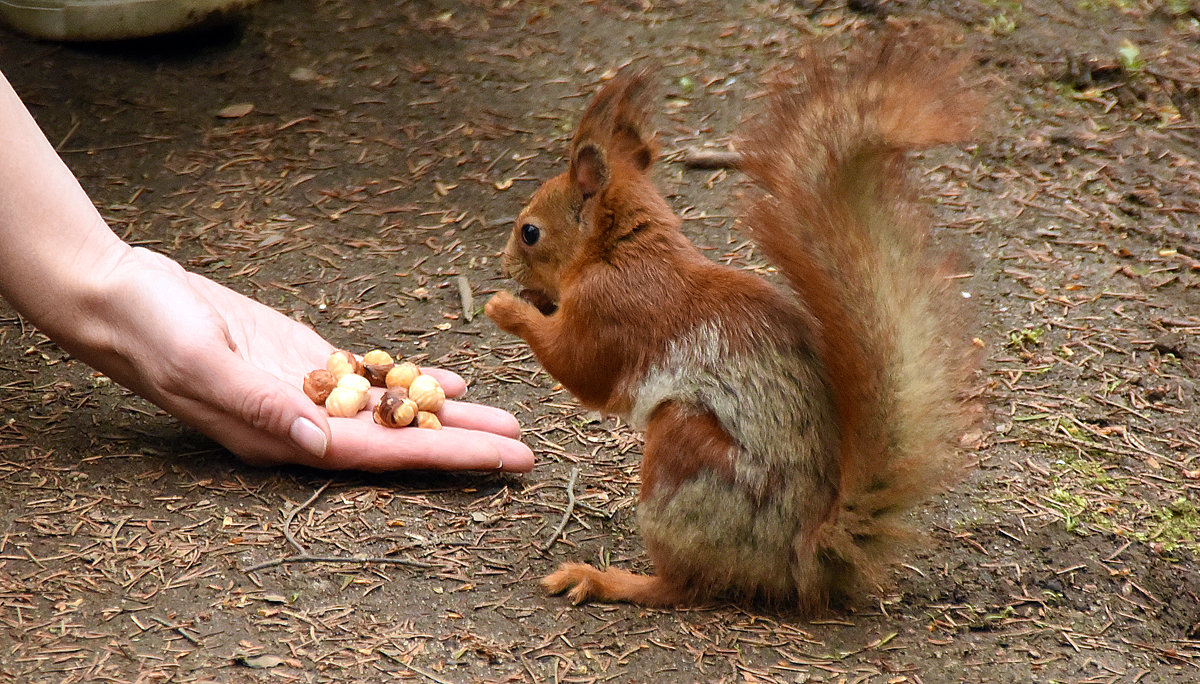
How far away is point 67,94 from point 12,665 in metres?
3.03

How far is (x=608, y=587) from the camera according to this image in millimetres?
2316

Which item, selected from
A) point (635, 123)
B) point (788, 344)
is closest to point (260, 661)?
point (788, 344)

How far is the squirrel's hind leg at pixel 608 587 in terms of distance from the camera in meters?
2.30

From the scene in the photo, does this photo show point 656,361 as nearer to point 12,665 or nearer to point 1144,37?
point 12,665

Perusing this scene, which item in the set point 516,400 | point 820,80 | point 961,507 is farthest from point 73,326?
Answer: point 961,507

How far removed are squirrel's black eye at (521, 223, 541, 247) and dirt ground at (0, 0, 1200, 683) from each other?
51cm

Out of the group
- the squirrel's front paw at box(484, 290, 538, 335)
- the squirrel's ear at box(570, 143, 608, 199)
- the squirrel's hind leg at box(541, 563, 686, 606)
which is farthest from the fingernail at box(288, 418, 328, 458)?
the squirrel's ear at box(570, 143, 608, 199)

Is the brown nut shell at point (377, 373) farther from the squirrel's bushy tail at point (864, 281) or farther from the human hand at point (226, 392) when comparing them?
the squirrel's bushy tail at point (864, 281)

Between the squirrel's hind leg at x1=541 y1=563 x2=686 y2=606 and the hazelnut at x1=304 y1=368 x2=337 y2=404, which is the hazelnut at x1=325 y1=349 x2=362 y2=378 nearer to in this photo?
the hazelnut at x1=304 y1=368 x2=337 y2=404

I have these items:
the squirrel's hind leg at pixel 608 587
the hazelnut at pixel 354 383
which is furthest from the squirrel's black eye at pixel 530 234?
the squirrel's hind leg at pixel 608 587

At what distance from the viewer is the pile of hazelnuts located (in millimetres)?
2631

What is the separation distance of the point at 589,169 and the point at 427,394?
0.65 metres

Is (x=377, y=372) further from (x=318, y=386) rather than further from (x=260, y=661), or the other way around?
(x=260, y=661)

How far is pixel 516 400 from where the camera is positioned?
10.2 feet
